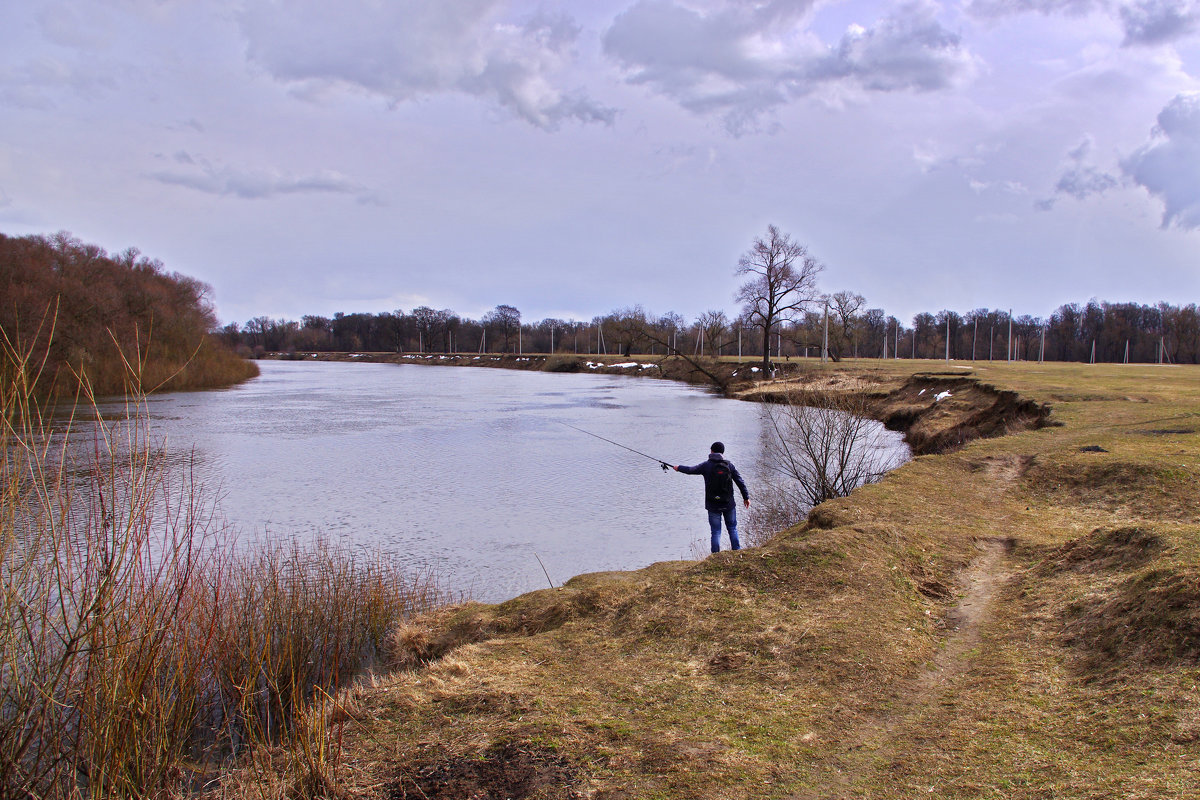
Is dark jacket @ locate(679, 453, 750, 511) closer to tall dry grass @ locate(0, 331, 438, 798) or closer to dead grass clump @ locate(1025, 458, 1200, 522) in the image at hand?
dead grass clump @ locate(1025, 458, 1200, 522)

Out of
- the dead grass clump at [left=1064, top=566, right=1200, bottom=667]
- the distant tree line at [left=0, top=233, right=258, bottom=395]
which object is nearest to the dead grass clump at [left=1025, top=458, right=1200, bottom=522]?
the dead grass clump at [left=1064, top=566, right=1200, bottom=667]

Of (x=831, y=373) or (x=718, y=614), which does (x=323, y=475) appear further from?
(x=831, y=373)

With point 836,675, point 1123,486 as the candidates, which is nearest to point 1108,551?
point 836,675

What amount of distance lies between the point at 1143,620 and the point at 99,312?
1729 inches

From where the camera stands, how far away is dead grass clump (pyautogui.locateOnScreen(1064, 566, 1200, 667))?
493cm

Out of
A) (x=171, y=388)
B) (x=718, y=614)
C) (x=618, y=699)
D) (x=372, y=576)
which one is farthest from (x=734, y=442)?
(x=171, y=388)

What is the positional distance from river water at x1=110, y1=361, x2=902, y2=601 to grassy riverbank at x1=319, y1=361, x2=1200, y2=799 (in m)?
3.46

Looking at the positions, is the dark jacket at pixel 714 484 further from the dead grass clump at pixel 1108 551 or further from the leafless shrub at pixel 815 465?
the dead grass clump at pixel 1108 551

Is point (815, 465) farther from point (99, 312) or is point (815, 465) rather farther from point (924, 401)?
point (99, 312)

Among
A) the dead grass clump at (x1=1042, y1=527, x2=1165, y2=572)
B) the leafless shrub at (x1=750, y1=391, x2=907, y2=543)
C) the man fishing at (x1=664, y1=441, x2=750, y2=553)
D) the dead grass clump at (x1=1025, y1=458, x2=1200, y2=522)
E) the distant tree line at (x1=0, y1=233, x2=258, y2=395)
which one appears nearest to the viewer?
the dead grass clump at (x1=1042, y1=527, x2=1165, y2=572)

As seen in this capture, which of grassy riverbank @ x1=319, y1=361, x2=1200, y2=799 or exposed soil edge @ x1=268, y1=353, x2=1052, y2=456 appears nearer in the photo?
grassy riverbank @ x1=319, y1=361, x2=1200, y2=799

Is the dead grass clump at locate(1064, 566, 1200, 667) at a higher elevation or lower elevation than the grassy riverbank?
higher

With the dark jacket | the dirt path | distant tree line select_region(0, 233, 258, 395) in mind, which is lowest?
the dirt path

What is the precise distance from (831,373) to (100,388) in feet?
135
